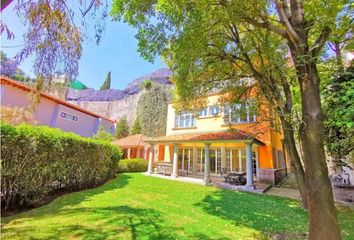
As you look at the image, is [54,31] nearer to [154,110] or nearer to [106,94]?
[154,110]

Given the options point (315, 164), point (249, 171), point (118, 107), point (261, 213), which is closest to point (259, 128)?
point (249, 171)

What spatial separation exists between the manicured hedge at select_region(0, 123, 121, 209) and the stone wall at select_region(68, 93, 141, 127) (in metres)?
28.9

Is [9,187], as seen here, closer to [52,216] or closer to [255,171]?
[52,216]

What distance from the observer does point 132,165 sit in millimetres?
23812

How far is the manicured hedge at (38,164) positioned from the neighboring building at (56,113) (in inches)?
259

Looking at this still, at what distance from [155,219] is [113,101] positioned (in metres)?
42.0

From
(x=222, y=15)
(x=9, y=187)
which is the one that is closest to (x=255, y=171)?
(x=222, y=15)

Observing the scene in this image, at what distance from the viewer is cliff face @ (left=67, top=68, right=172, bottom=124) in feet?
138

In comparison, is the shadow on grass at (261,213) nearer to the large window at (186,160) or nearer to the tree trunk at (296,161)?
the tree trunk at (296,161)

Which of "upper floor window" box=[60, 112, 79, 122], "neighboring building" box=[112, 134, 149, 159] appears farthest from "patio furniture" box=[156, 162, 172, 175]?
"upper floor window" box=[60, 112, 79, 122]

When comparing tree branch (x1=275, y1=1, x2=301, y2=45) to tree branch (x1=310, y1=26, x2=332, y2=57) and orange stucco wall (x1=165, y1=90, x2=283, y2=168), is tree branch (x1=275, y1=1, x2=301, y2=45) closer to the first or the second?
tree branch (x1=310, y1=26, x2=332, y2=57)

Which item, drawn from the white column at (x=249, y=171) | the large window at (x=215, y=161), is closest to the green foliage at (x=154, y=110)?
the large window at (x=215, y=161)

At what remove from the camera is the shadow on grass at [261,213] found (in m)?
7.24

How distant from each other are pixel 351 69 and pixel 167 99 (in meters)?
31.0
